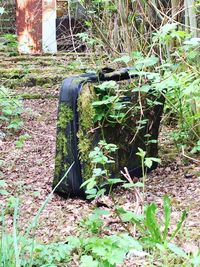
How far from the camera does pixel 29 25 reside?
27.9 ft

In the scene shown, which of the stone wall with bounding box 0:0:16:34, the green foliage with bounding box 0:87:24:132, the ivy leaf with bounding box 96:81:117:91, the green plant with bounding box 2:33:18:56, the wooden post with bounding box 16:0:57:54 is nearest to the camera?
the ivy leaf with bounding box 96:81:117:91

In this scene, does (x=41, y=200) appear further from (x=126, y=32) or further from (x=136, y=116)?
(x=126, y=32)

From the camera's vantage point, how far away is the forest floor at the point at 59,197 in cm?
232

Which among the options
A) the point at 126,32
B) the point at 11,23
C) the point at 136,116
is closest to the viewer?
the point at 136,116

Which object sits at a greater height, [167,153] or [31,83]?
[31,83]

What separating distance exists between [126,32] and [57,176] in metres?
2.25

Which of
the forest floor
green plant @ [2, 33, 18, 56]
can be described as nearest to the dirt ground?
the forest floor

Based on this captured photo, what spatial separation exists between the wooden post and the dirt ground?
4716 millimetres

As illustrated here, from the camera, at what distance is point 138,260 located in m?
1.90

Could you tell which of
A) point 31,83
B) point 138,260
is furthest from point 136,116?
point 31,83

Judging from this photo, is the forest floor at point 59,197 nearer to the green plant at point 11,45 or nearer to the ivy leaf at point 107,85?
the ivy leaf at point 107,85

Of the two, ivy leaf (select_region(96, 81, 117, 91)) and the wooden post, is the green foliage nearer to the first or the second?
ivy leaf (select_region(96, 81, 117, 91))

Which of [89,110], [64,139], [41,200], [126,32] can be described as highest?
[126,32]

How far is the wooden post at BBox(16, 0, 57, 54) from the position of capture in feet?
27.7
